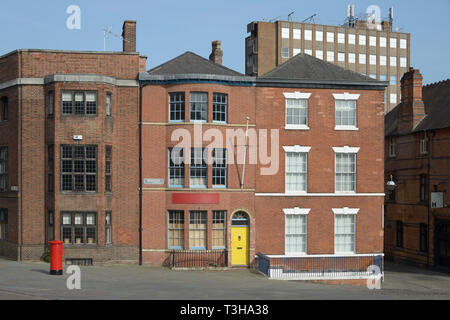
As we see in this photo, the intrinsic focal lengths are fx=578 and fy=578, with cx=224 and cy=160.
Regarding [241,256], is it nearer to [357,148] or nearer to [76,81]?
[357,148]

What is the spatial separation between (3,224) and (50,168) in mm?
4693

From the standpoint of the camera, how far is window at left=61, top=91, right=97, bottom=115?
29156 mm

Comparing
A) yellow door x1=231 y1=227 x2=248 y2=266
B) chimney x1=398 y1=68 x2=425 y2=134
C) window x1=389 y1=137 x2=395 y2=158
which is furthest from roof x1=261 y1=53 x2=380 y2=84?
window x1=389 y1=137 x2=395 y2=158

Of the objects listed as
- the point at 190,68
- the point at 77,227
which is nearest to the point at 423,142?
the point at 190,68

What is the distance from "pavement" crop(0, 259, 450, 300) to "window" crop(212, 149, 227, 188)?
458 cm

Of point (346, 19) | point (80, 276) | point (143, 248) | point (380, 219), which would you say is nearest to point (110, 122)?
point (143, 248)

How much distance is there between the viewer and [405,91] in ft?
144

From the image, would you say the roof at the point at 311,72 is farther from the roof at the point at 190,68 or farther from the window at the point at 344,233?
the window at the point at 344,233

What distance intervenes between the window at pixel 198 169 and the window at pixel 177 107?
184cm

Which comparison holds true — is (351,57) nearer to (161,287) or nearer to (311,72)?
(311,72)

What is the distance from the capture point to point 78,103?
95.9 ft

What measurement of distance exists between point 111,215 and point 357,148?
548 inches

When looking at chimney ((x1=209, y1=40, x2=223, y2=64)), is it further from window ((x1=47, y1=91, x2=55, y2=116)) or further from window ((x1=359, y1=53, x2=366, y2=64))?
window ((x1=359, y1=53, x2=366, y2=64))

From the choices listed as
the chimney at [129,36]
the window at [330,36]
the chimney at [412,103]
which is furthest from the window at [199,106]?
the window at [330,36]
